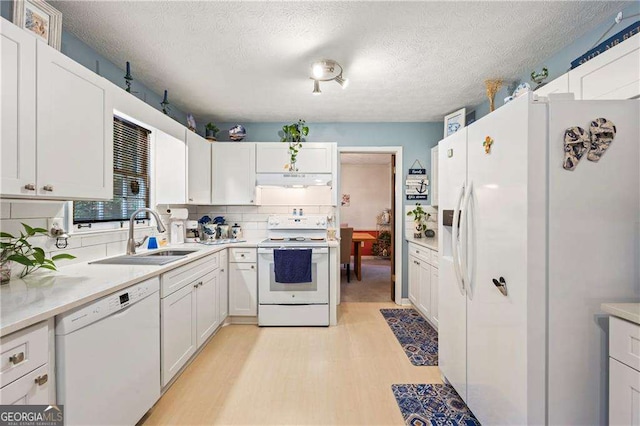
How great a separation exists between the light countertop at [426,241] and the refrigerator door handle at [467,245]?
50.4 inches

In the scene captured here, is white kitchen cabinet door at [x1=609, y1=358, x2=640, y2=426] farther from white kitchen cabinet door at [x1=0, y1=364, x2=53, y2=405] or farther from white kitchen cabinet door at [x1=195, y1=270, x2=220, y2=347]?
white kitchen cabinet door at [x1=195, y1=270, x2=220, y2=347]

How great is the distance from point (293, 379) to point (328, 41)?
2.48 metres

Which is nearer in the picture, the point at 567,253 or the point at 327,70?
the point at 567,253

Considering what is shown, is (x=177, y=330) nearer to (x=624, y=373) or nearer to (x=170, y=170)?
(x=170, y=170)

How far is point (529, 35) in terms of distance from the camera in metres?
1.92

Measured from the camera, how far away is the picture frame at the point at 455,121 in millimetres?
3096

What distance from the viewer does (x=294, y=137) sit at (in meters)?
3.59

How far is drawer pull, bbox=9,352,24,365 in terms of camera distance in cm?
95

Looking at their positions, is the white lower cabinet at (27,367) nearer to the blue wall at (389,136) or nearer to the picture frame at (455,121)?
the blue wall at (389,136)

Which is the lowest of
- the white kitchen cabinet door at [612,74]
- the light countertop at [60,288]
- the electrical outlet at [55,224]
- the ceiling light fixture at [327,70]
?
the light countertop at [60,288]

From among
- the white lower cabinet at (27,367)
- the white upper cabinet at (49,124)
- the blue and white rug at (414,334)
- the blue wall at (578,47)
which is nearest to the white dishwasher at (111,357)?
the white lower cabinet at (27,367)

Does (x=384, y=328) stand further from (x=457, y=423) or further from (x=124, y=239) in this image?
(x=124, y=239)

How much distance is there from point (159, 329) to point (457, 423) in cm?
194

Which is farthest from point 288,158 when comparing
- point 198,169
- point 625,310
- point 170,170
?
point 625,310
